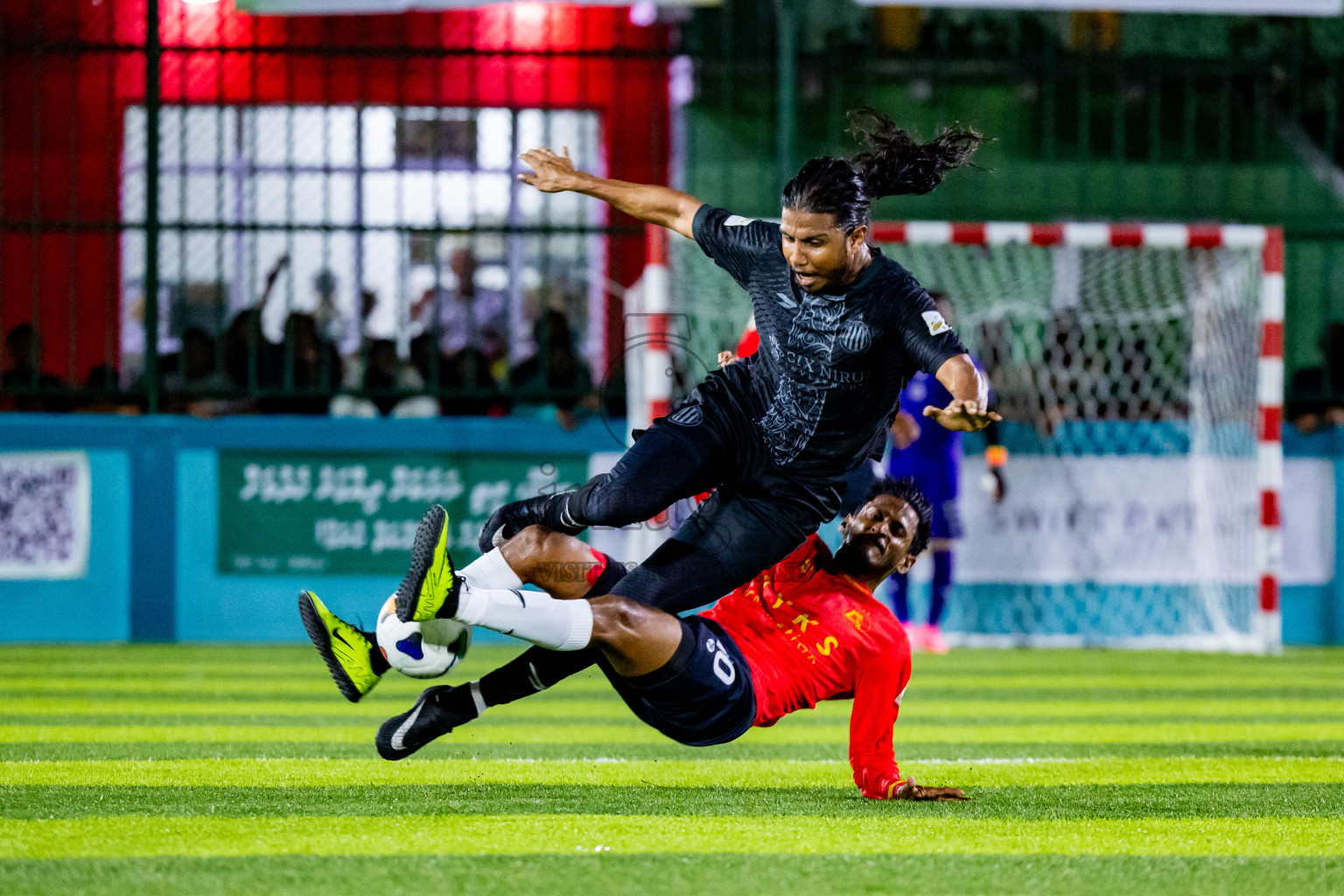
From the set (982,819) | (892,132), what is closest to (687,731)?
(982,819)

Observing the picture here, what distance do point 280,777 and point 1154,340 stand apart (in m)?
8.45

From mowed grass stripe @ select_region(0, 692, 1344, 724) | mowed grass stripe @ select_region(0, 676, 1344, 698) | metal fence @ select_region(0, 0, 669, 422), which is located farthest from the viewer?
metal fence @ select_region(0, 0, 669, 422)

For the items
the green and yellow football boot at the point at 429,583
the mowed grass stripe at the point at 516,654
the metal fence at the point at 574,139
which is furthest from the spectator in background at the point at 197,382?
the green and yellow football boot at the point at 429,583

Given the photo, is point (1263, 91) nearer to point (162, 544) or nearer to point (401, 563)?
point (401, 563)

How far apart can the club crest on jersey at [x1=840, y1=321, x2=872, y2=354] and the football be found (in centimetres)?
126

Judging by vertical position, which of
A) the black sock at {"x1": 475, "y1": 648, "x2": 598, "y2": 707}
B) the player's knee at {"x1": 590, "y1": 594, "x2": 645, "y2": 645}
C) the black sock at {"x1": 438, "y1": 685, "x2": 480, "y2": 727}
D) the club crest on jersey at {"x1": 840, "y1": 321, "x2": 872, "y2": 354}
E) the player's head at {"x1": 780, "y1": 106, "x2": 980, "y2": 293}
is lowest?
the black sock at {"x1": 438, "y1": 685, "x2": 480, "y2": 727}

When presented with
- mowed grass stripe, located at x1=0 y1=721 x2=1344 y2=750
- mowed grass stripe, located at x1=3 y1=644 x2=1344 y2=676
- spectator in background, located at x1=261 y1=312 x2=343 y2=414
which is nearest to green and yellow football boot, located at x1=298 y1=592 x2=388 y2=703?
mowed grass stripe, located at x1=0 y1=721 x2=1344 y2=750

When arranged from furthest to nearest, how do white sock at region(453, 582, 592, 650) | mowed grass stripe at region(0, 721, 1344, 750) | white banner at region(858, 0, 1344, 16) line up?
white banner at region(858, 0, 1344, 16), mowed grass stripe at region(0, 721, 1344, 750), white sock at region(453, 582, 592, 650)

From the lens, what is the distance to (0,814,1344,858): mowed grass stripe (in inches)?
150

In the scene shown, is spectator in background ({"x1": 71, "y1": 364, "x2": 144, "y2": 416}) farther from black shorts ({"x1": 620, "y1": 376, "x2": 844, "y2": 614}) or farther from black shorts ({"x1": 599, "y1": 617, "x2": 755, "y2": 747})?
black shorts ({"x1": 599, "y1": 617, "x2": 755, "y2": 747})

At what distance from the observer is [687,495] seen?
469cm

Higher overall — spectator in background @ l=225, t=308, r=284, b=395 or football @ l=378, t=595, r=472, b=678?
spectator in background @ l=225, t=308, r=284, b=395

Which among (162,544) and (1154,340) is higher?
(1154,340)

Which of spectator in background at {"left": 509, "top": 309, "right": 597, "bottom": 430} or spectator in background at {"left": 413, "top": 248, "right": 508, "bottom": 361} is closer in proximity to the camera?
spectator in background at {"left": 509, "top": 309, "right": 597, "bottom": 430}
